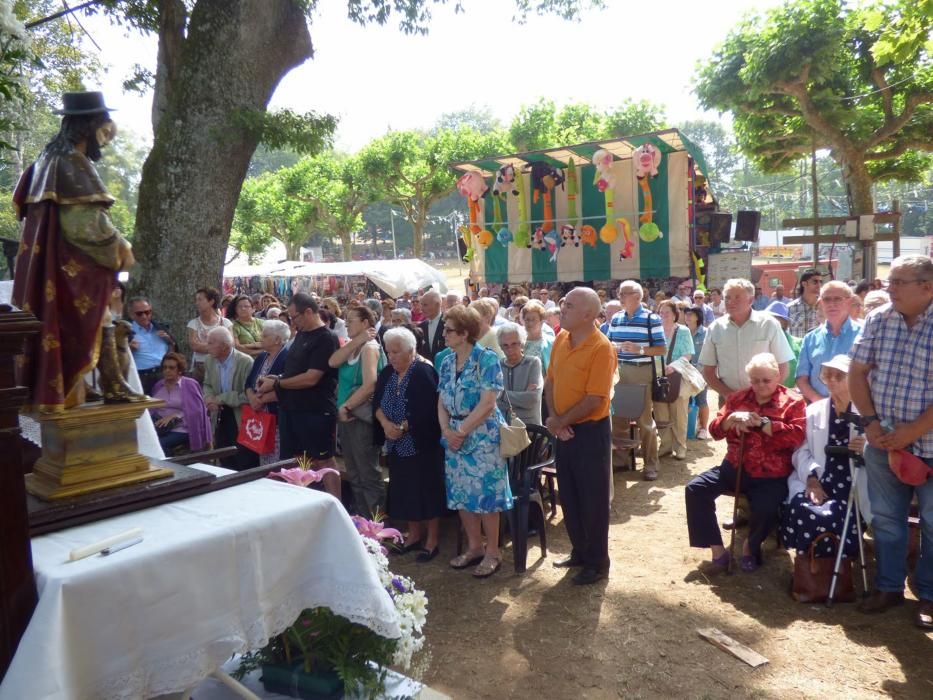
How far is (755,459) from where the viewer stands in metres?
4.57

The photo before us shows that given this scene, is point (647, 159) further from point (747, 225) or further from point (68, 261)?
point (68, 261)

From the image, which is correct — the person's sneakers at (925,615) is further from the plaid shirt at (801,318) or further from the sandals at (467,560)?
the plaid shirt at (801,318)

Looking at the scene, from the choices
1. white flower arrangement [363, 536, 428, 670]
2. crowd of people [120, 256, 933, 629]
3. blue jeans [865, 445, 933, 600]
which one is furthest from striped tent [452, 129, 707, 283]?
Result: white flower arrangement [363, 536, 428, 670]

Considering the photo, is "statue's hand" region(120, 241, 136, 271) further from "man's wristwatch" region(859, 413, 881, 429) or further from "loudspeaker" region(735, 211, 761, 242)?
"loudspeaker" region(735, 211, 761, 242)

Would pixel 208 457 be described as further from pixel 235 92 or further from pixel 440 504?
pixel 235 92

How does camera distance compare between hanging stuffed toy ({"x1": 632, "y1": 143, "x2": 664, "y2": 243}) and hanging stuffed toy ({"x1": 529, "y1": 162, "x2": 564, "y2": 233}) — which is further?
hanging stuffed toy ({"x1": 529, "y1": 162, "x2": 564, "y2": 233})

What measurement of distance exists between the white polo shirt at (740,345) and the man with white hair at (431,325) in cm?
256

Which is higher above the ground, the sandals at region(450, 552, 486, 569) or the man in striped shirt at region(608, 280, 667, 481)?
the man in striped shirt at region(608, 280, 667, 481)

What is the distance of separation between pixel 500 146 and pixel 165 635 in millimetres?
28875

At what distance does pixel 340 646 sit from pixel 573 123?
104 feet

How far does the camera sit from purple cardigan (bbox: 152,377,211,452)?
5852 millimetres

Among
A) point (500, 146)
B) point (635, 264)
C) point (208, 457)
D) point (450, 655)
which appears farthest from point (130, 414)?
point (500, 146)

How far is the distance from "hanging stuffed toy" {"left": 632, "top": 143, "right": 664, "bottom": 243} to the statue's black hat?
13896mm

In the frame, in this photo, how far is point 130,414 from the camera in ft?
6.87
